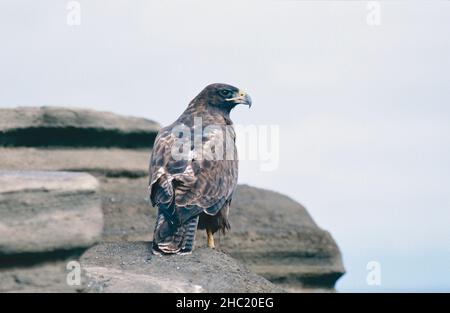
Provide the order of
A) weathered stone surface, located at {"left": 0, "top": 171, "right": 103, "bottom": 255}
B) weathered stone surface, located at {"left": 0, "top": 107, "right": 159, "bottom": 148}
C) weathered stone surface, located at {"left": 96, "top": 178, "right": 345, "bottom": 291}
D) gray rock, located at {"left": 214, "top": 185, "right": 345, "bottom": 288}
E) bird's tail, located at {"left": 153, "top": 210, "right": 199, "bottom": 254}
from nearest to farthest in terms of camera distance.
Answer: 1. weathered stone surface, located at {"left": 0, "top": 171, "right": 103, "bottom": 255}
2. bird's tail, located at {"left": 153, "top": 210, "right": 199, "bottom": 254}
3. weathered stone surface, located at {"left": 0, "top": 107, "right": 159, "bottom": 148}
4. weathered stone surface, located at {"left": 96, "top": 178, "right": 345, "bottom": 291}
5. gray rock, located at {"left": 214, "top": 185, "right": 345, "bottom": 288}

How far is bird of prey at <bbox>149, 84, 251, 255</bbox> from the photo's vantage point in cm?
1038

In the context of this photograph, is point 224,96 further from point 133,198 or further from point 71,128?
point 71,128

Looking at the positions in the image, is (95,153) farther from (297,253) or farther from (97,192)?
(97,192)

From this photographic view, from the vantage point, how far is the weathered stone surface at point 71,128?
66.0 feet

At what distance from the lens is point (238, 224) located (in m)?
21.3

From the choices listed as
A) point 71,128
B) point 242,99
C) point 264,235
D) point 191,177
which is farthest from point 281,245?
point 191,177

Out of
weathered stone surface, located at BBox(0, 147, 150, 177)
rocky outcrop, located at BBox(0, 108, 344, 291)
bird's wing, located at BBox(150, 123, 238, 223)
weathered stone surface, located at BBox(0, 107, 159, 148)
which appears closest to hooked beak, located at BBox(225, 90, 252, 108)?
bird's wing, located at BBox(150, 123, 238, 223)

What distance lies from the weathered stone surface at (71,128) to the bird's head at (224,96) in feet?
28.0

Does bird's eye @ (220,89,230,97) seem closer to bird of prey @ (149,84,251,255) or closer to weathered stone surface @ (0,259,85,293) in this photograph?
bird of prey @ (149,84,251,255)

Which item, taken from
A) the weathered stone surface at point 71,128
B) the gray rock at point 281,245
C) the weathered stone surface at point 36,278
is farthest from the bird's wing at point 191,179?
the weathered stone surface at point 71,128

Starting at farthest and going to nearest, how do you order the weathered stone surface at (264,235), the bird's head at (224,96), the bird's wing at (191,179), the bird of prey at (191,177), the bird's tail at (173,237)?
1. the weathered stone surface at (264,235)
2. the bird's head at (224,96)
3. the bird's wing at (191,179)
4. the bird of prey at (191,177)
5. the bird's tail at (173,237)

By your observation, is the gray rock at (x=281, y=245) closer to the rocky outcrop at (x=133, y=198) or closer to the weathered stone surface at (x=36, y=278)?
the rocky outcrop at (x=133, y=198)
